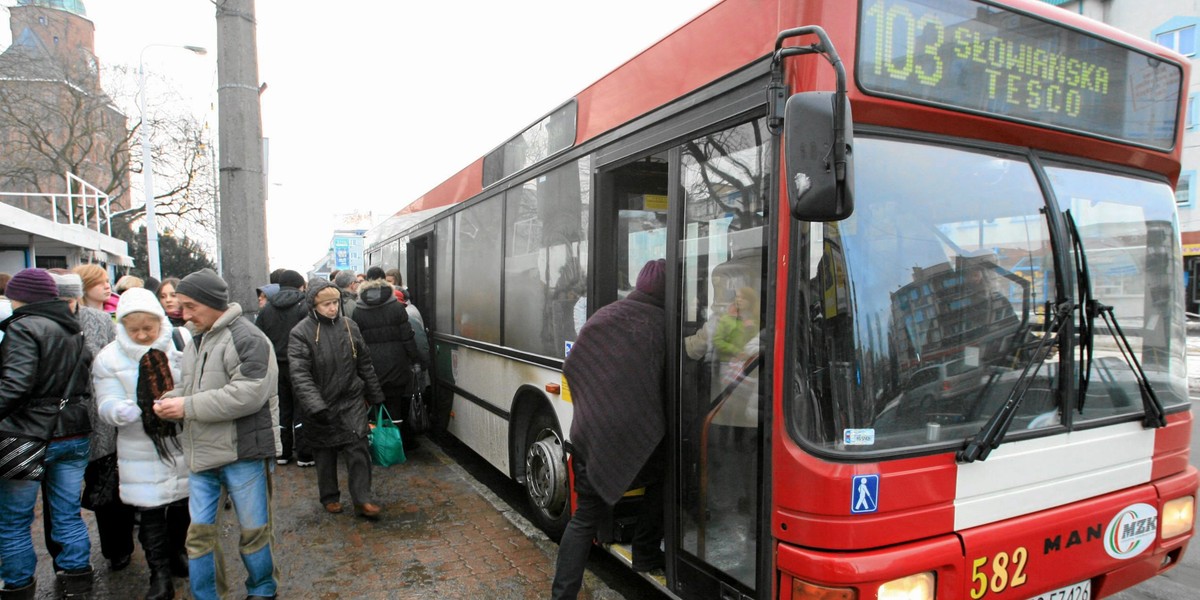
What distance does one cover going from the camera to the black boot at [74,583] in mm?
3732

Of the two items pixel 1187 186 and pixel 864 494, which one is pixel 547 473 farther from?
pixel 1187 186

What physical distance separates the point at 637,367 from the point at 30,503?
3250 millimetres

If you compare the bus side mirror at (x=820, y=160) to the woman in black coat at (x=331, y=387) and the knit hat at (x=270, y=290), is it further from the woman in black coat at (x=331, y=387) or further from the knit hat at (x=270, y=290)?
the knit hat at (x=270, y=290)

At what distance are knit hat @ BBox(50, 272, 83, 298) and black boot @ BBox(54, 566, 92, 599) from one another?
4.96ft

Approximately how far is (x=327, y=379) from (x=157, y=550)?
152 centimetres

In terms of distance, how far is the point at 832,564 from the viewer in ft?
7.49

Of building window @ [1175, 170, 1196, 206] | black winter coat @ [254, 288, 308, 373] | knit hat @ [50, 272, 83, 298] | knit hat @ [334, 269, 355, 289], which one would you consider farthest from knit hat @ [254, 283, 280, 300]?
building window @ [1175, 170, 1196, 206]

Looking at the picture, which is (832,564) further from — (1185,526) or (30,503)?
(30,503)

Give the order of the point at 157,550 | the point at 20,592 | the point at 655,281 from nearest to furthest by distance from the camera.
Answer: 1. the point at 655,281
2. the point at 20,592
3. the point at 157,550

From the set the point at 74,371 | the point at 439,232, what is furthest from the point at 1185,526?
the point at 439,232

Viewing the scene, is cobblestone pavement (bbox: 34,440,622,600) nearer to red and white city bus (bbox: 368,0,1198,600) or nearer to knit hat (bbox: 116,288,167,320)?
red and white city bus (bbox: 368,0,1198,600)

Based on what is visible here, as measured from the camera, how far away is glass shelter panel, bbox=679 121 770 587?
8.80ft

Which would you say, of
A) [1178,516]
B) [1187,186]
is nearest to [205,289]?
[1178,516]

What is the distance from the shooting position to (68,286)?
402cm
